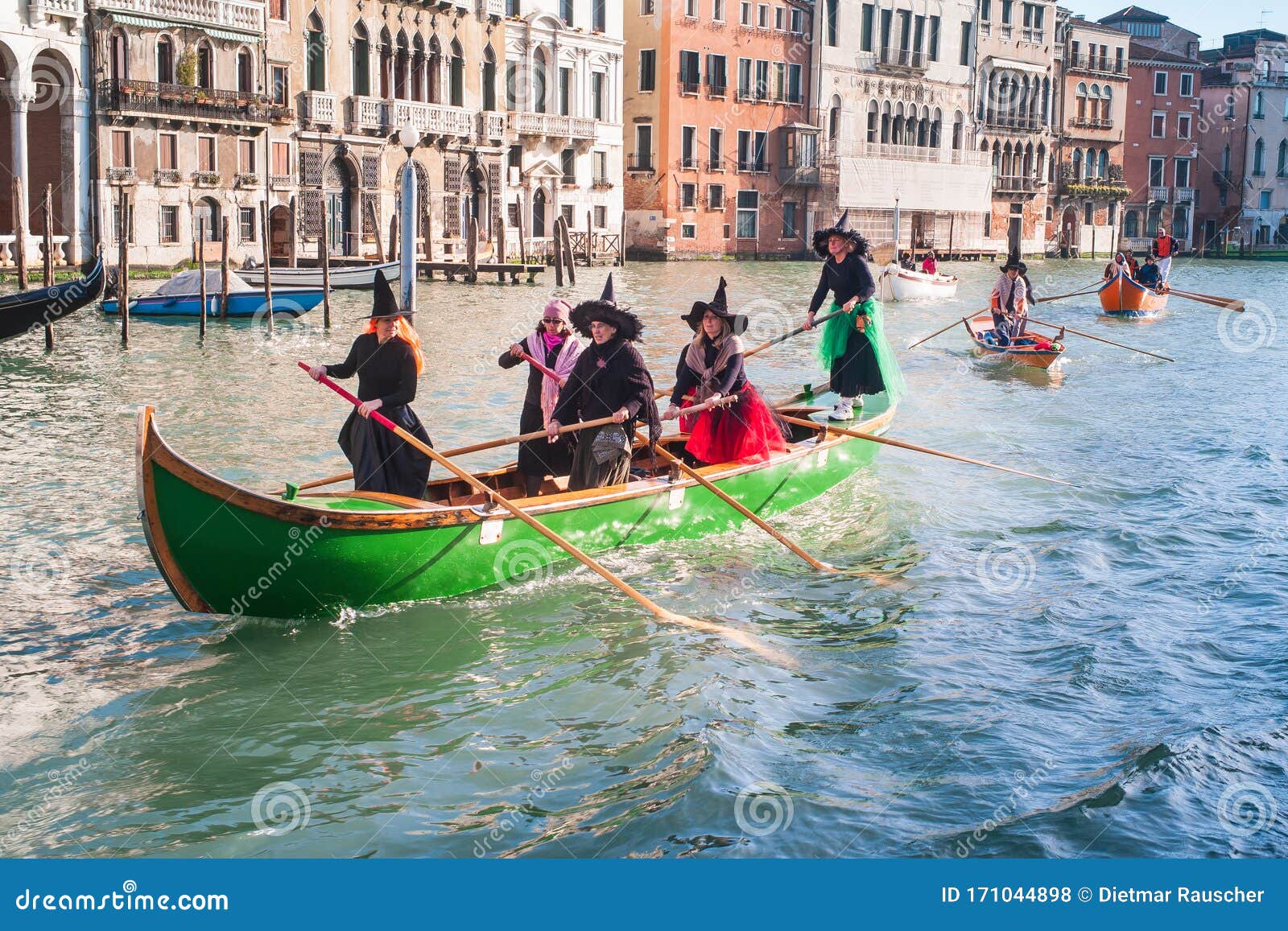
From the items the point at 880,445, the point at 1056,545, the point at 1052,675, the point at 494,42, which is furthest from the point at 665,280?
the point at 1052,675

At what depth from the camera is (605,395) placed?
7.29 m

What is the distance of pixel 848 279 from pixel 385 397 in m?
4.32

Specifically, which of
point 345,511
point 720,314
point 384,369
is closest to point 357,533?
point 345,511

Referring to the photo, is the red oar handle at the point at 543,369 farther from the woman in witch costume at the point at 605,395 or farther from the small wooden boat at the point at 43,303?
the small wooden boat at the point at 43,303

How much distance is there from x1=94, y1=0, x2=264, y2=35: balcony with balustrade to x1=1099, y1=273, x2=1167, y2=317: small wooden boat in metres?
16.7

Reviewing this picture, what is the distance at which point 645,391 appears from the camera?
7266 mm

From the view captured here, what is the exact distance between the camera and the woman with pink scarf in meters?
7.56

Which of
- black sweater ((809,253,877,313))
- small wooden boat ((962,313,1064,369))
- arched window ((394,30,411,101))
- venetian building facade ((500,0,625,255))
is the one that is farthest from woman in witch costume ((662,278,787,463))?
venetian building facade ((500,0,625,255))

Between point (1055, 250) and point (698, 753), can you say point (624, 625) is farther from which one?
point (1055, 250)

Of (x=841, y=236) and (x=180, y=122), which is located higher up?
(x=180, y=122)

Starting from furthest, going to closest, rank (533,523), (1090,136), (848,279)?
(1090,136), (848,279), (533,523)

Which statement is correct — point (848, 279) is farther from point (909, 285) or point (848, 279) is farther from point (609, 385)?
point (909, 285)

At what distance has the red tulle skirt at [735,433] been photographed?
847cm

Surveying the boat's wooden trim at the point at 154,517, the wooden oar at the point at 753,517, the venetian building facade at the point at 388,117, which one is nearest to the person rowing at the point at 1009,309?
the wooden oar at the point at 753,517
